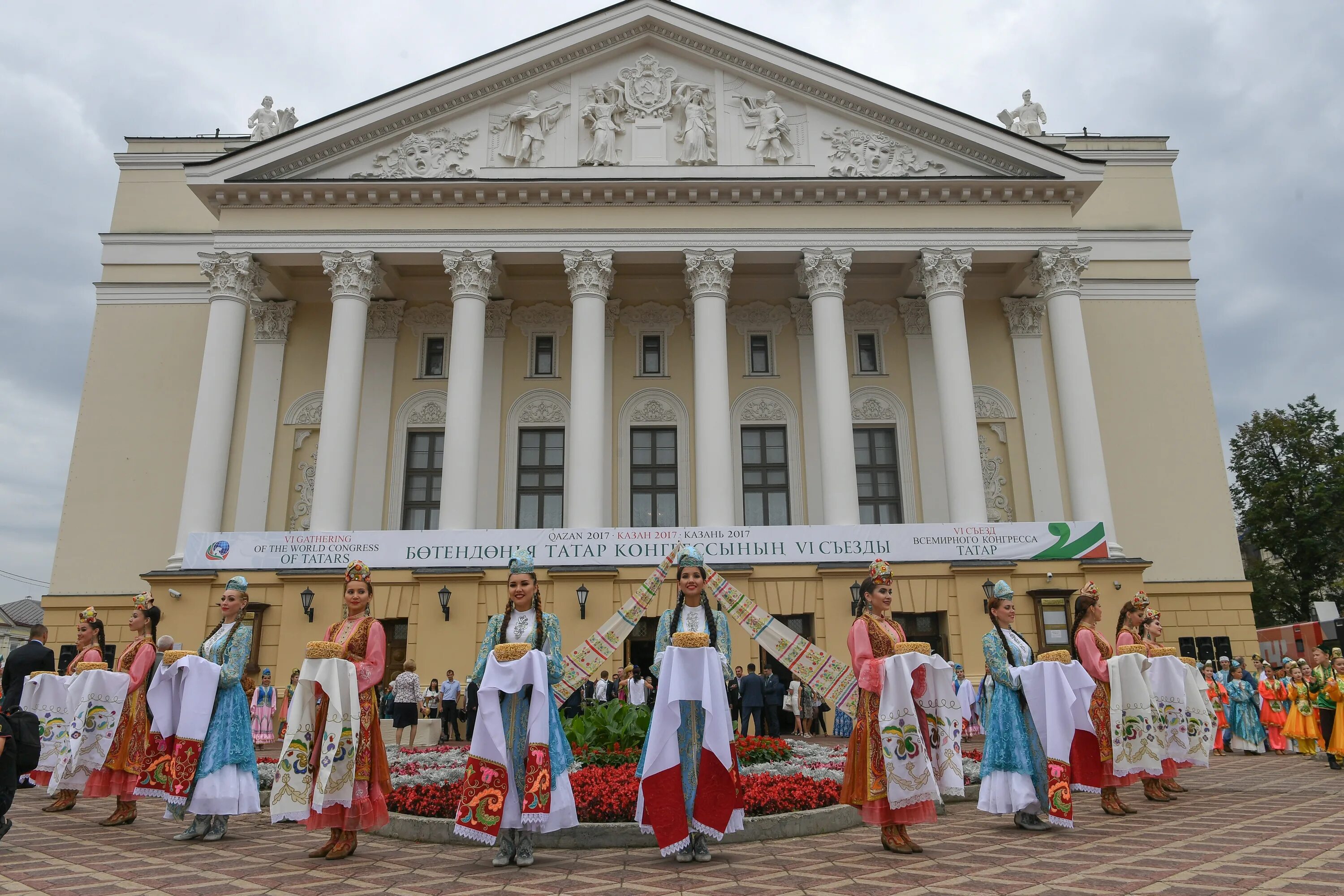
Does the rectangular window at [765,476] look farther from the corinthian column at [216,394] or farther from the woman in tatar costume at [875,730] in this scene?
the woman in tatar costume at [875,730]

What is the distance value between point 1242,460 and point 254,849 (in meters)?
47.9

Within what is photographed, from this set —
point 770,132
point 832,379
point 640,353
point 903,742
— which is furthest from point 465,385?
point 903,742

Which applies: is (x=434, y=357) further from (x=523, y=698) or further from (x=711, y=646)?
(x=711, y=646)

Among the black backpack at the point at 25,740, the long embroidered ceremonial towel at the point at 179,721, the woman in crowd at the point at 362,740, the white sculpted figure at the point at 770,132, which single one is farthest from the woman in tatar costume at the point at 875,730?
the white sculpted figure at the point at 770,132

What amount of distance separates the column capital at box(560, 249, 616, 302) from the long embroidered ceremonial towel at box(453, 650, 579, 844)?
17.3 m

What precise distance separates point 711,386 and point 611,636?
14.8 meters

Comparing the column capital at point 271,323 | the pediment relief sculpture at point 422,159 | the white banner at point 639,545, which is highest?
the pediment relief sculpture at point 422,159

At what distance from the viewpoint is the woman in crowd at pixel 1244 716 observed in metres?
17.2

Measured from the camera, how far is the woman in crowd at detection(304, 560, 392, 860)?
271 inches

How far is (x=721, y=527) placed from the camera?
20.6 metres

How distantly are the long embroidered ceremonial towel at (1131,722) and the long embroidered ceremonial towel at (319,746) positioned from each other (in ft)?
24.1

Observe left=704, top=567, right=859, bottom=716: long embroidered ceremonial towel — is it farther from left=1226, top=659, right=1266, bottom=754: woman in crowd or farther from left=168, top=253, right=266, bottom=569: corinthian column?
left=168, top=253, right=266, bottom=569: corinthian column

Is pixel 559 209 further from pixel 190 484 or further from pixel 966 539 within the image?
pixel 966 539

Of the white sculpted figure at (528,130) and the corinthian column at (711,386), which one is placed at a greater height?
the white sculpted figure at (528,130)
